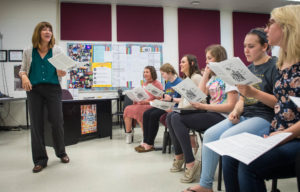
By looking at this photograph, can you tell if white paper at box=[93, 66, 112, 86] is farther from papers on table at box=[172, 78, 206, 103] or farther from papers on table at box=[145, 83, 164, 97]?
papers on table at box=[172, 78, 206, 103]

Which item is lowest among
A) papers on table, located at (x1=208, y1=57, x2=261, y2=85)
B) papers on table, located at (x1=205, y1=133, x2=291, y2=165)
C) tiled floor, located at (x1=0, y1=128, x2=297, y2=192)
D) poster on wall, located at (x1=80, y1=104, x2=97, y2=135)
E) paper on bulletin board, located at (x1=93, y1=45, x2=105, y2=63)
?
tiled floor, located at (x1=0, y1=128, x2=297, y2=192)

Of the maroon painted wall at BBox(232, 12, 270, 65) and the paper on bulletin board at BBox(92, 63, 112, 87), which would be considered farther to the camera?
the maroon painted wall at BBox(232, 12, 270, 65)

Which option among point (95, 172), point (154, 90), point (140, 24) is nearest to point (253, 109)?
point (154, 90)

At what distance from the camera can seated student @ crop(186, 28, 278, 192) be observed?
145cm

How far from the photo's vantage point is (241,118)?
5.56 ft

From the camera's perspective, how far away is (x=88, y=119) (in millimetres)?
3865

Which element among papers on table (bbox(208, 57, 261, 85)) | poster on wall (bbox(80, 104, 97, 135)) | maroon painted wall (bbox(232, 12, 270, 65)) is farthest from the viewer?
maroon painted wall (bbox(232, 12, 270, 65))

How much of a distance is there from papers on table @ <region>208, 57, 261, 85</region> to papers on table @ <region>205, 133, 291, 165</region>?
29 centimetres

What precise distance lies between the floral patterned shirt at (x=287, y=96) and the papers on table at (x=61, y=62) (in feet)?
5.70

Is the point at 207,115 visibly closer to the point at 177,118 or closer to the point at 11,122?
the point at 177,118

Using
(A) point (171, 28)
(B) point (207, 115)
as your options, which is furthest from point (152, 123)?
(A) point (171, 28)

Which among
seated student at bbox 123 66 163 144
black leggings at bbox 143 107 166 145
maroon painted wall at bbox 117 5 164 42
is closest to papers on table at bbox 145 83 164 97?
black leggings at bbox 143 107 166 145

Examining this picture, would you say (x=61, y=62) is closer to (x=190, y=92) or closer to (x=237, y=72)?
(x=190, y=92)

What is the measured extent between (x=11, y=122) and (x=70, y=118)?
98.1 inches
